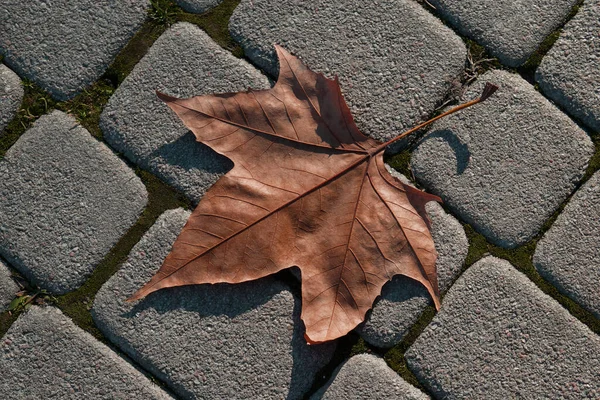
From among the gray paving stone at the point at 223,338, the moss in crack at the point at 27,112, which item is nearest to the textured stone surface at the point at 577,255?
the gray paving stone at the point at 223,338

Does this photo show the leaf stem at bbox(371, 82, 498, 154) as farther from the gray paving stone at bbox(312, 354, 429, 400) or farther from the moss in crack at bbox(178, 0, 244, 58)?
the gray paving stone at bbox(312, 354, 429, 400)

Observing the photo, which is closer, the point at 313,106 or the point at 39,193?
the point at 313,106

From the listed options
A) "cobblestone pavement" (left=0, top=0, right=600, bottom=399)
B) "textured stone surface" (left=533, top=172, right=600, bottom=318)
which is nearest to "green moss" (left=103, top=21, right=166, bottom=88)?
"cobblestone pavement" (left=0, top=0, right=600, bottom=399)

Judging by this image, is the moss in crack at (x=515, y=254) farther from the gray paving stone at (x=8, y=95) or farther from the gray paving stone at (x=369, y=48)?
the gray paving stone at (x=8, y=95)

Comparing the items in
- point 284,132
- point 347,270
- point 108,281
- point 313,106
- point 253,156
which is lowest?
point 108,281

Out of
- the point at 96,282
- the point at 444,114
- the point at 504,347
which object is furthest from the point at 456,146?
the point at 96,282

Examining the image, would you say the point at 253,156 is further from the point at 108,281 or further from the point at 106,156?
the point at 108,281

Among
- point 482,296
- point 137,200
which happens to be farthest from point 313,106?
point 482,296
